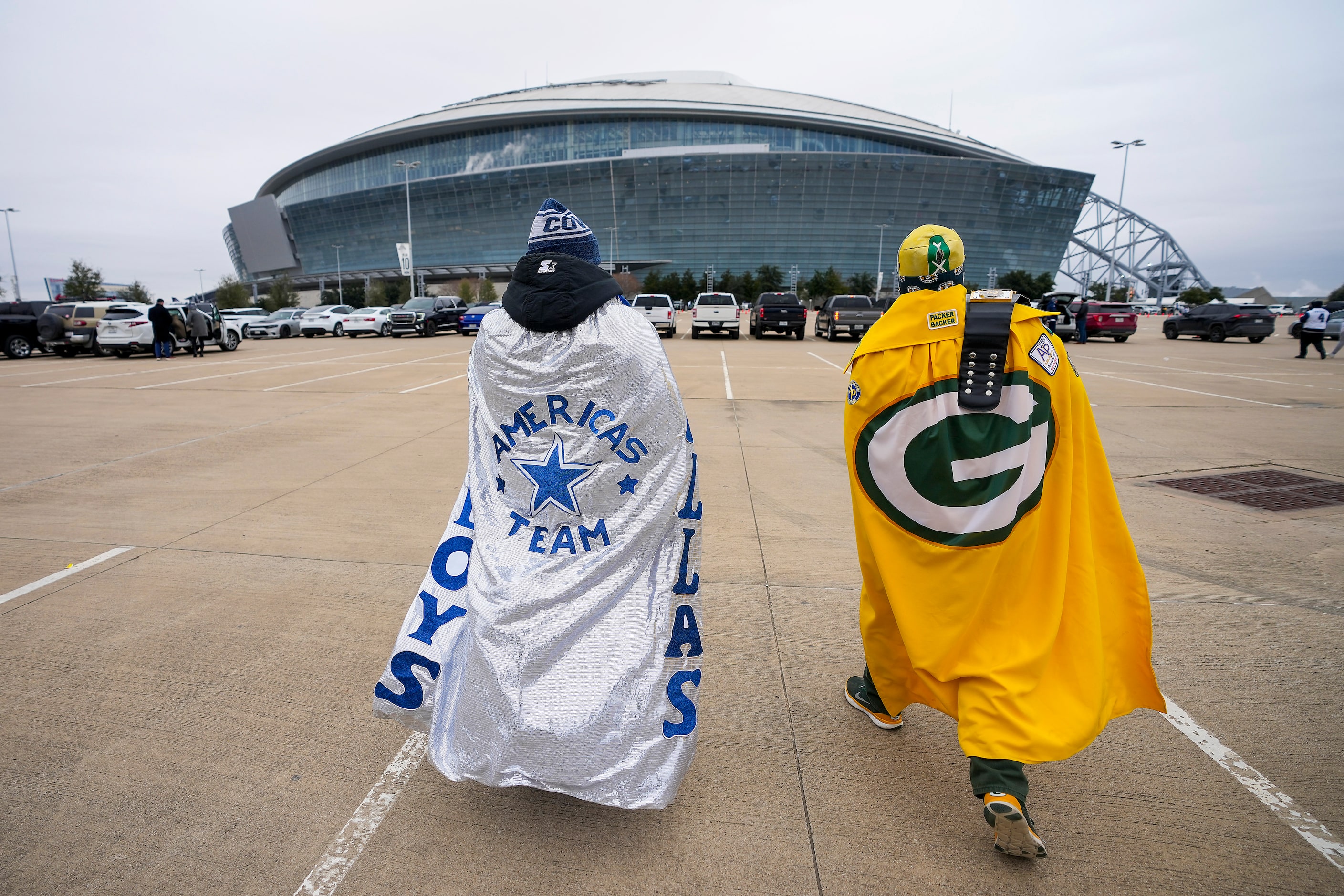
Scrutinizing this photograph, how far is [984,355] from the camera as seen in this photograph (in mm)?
2129

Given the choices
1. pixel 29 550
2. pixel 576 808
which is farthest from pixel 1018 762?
pixel 29 550

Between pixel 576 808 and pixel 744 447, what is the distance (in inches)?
233

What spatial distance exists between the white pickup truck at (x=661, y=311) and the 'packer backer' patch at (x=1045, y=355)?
25353mm

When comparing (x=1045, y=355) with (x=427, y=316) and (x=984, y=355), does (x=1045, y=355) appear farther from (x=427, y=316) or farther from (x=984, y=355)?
(x=427, y=316)

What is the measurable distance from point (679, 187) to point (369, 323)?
65.3 meters

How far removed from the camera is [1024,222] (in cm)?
9400

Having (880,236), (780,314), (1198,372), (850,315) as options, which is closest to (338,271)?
(880,236)

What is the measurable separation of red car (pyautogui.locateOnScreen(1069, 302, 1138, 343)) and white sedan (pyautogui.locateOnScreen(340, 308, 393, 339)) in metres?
30.2

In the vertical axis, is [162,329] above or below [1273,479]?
above

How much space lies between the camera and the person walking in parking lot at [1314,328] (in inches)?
793

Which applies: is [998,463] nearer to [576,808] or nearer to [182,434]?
[576,808]

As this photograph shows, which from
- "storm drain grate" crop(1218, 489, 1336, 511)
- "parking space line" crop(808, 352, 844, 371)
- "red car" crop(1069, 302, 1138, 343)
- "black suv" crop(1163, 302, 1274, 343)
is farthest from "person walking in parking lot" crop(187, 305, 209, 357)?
"black suv" crop(1163, 302, 1274, 343)

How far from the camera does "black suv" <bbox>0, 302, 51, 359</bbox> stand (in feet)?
66.9

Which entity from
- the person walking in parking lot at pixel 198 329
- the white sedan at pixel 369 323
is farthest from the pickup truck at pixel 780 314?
the person walking in parking lot at pixel 198 329
